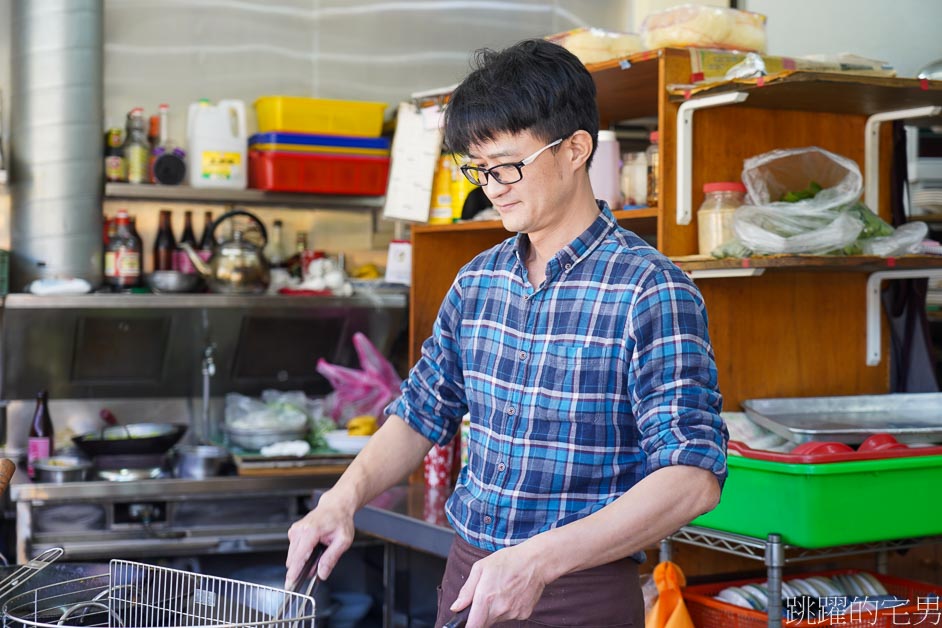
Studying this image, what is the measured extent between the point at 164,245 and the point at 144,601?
2792 millimetres

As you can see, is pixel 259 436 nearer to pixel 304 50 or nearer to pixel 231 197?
pixel 231 197

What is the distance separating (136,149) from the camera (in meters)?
4.05

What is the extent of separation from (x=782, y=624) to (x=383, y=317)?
2.30 metres

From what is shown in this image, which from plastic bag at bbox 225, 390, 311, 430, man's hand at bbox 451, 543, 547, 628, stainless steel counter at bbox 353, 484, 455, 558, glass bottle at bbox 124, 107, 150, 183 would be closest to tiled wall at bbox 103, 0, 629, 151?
glass bottle at bbox 124, 107, 150, 183

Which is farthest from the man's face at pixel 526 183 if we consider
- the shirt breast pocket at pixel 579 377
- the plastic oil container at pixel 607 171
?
the plastic oil container at pixel 607 171

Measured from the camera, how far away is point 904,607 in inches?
100

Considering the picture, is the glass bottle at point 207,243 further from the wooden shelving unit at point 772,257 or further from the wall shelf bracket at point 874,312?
the wall shelf bracket at point 874,312

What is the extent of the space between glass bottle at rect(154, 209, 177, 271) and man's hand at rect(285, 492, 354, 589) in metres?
2.72

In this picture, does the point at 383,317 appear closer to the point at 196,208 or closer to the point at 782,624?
the point at 196,208

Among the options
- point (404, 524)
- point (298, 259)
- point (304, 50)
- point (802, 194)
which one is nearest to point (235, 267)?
point (298, 259)

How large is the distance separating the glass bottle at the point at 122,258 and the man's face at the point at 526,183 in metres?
2.63

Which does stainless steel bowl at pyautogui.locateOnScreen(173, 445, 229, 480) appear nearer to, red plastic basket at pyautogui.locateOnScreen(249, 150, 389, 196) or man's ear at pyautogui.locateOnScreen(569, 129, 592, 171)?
red plastic basket at pyautogui.locateOnScreen(249, 150, 389, 196)

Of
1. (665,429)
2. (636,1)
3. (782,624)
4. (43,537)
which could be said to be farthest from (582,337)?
(636,1)

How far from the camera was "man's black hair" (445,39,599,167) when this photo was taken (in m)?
1.57
